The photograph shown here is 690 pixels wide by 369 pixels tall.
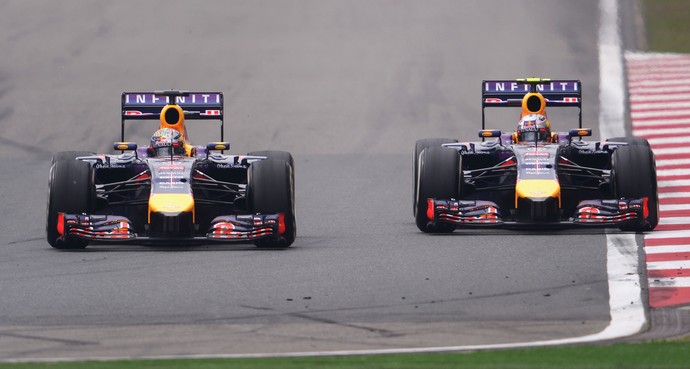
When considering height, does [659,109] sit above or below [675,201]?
above

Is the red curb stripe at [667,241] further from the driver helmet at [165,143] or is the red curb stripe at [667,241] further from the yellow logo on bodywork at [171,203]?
the driver helmet at [165,143]

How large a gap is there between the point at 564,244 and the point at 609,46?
820 inches

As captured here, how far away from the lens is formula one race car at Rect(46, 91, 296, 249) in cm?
2188

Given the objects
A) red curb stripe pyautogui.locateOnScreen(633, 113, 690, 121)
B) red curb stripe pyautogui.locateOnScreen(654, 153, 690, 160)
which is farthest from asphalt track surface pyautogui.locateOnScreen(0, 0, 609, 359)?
red curb stripe pyautogui.locateOnScreen(654, 153, 690, 160)

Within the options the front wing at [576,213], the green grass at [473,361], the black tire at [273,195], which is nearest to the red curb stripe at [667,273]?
the front wing at [576,213]

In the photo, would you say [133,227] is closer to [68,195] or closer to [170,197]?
[170,197]

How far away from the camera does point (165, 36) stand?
1682 inches

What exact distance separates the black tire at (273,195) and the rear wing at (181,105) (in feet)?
8.43

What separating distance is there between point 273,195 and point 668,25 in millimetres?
24897

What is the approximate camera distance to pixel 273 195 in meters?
22.2

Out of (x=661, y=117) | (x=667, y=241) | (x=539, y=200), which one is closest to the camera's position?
(x=667, y=241)

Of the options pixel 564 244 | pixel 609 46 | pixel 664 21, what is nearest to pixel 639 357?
pixel 564 244

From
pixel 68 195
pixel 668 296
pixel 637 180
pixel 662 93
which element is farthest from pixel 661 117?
pixel 668 296

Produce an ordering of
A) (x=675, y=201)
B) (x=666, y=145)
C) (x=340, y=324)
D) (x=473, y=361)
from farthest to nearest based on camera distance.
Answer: (x=666, y=145), (x=675, y=201), (x=340, y=324), (x=473, y=361)
